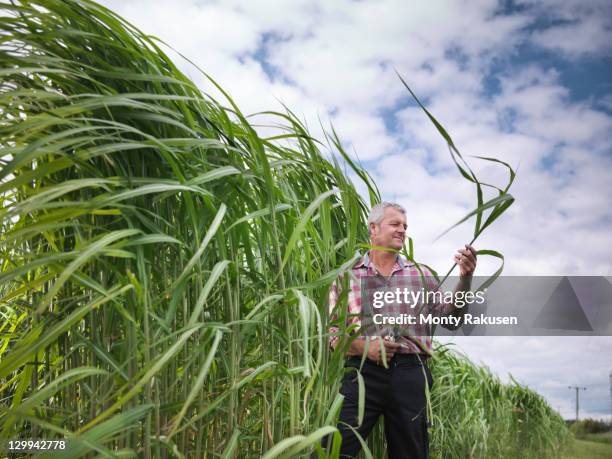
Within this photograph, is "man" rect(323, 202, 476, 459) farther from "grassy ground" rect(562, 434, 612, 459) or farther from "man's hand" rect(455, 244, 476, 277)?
"grassy ground" rect(562, 434, 612, 459)

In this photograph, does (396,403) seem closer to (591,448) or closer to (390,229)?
(390,229)

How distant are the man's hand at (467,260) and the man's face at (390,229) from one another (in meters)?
0.39

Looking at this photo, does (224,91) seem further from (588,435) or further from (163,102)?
(588,435)

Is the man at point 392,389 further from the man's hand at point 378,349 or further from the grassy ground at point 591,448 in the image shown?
the grassy ground at point 591,448

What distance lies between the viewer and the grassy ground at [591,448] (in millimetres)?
4590

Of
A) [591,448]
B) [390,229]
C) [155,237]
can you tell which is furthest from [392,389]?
[591,448]

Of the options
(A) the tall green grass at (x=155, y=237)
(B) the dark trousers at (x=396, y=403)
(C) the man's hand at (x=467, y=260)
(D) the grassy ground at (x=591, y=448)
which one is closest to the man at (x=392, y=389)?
(B) the dark trousers at (x=396, y=403)

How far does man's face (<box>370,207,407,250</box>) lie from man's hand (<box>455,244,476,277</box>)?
15.5 inches

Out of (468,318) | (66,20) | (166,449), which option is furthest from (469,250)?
(66,20)

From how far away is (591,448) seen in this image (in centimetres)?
482

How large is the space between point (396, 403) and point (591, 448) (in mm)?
3853

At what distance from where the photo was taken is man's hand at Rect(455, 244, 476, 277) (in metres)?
Answer: 1.49

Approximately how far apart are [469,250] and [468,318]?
504mm

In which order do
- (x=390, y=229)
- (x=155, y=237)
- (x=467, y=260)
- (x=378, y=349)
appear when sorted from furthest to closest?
1. (x=390, y=229)
2. (x=378, y=349)
3. (x=467, y=260)
4. (x=155, y=237)
